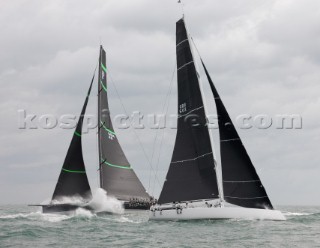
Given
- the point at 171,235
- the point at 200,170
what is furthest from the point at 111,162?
the point at 171,235

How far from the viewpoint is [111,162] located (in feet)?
169

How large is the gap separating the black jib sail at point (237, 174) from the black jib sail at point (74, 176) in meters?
16.4

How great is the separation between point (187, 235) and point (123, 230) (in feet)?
17.0

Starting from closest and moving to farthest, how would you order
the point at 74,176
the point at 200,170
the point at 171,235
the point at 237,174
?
the point at 171,235 < the point at 237,174 < the point at 200,170 < the point at 74,176

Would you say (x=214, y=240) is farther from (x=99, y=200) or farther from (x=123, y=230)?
(x=99, y=200)

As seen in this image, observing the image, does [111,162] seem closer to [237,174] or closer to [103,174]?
[103,174]

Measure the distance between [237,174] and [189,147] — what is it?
4267 mm

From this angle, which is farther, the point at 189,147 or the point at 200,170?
the point at 189,147

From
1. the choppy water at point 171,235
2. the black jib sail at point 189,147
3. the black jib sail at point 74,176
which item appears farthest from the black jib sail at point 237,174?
the black jib sail at point 74,176

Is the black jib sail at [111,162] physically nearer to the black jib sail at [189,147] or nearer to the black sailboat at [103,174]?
the black sailboat at [103,174]

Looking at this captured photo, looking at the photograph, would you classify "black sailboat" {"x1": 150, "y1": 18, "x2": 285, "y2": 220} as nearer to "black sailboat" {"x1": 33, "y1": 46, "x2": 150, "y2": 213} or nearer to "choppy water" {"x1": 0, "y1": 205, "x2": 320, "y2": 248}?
"choppy water" {"x1": 0, "y1": 205, "x2": 320, "y2": 248}

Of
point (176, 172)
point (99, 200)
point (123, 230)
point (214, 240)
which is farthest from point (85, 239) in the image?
point (99, 200)

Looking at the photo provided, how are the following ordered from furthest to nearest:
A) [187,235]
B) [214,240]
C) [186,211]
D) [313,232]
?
1. [186,211]
2. [313,232]
3. [187,235]
4. [214,240]

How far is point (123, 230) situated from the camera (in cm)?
3153
